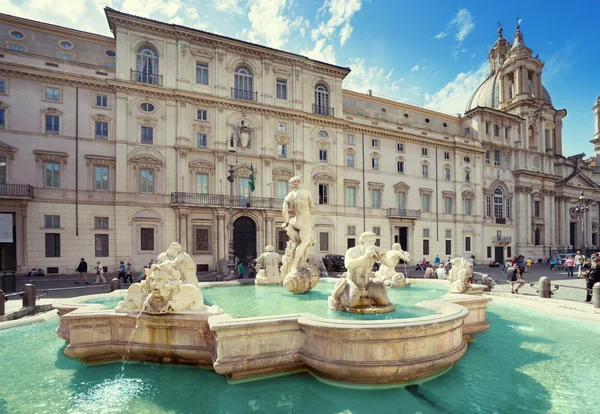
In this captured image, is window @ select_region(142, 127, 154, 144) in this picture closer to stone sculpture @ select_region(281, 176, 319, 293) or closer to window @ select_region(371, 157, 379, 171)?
window @ select_region(371, 157, 379, 171)

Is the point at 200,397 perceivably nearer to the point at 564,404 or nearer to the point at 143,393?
the point at 143,393

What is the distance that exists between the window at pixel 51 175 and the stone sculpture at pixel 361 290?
77.4ft

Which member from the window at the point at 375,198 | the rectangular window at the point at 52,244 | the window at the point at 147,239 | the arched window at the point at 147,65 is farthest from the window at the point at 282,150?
the rectangular window at the point at 52,244

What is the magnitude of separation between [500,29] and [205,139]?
55913mm

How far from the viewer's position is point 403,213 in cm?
3416

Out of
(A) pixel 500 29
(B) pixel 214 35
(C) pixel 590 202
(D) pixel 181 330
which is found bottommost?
(D) pixel 181 330

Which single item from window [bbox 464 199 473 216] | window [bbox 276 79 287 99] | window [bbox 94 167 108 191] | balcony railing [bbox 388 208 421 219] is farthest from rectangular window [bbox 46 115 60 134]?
window [bbox 464 199 473 216]

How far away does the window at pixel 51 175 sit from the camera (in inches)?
885

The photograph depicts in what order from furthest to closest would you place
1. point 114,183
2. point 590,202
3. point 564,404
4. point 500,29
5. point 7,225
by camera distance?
1. point 500,29
2. point 590,202
3. point 114,183
4. point 7,225
5. point 564,404

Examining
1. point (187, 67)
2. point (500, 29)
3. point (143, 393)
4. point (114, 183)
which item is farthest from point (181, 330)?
point (500, 29)

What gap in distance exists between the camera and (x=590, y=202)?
50250 millimetres

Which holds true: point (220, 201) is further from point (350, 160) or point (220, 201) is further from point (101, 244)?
point (350, 160)

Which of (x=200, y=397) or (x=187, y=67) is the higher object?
(x=187, y=67)

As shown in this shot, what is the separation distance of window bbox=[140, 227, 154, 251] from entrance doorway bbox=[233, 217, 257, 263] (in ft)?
19.4
